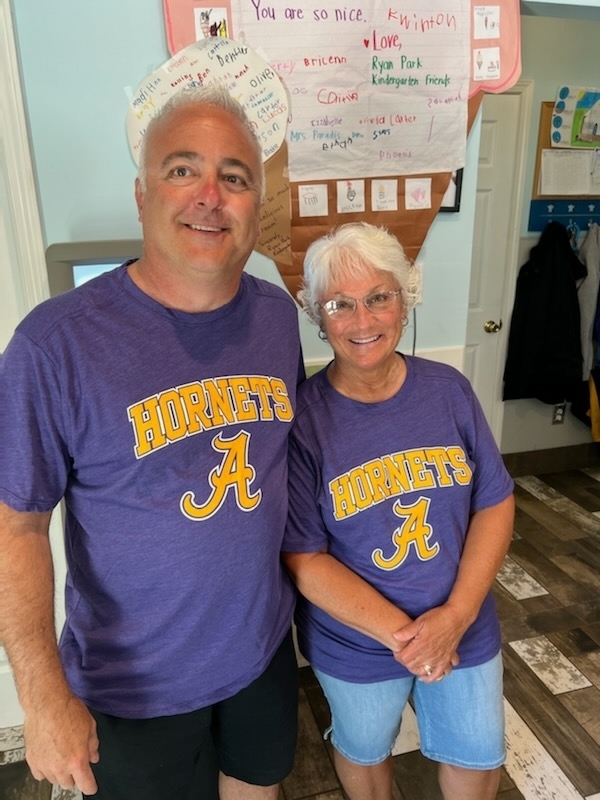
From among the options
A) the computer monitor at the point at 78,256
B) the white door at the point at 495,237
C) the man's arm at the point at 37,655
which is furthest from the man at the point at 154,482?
the white door at the point at 495,237

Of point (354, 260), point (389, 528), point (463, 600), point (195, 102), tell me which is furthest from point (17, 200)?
point (463, 600)

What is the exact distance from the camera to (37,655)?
908 millimetres

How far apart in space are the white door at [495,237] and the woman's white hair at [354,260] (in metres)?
2.19

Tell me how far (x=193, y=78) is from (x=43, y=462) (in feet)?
3.50

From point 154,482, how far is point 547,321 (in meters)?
2.93

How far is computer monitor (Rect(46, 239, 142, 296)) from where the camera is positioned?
1.43 meters

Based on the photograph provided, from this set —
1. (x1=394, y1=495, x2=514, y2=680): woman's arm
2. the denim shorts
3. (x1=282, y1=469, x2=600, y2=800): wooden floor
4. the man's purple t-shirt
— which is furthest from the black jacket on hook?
the man's purple t-shirt

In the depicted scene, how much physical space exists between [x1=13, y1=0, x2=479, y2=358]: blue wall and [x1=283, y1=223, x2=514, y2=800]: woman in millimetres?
617

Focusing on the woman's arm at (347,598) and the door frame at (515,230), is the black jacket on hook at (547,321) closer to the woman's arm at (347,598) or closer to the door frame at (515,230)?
the door frame at (515,230)

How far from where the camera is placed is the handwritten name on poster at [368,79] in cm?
152

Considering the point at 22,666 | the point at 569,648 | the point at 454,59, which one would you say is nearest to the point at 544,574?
the point at 569,648

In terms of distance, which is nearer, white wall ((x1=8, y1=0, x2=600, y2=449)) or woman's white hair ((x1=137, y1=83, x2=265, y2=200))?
woman's white hair ((x1=137, y1=83, x2=265, y2=200))

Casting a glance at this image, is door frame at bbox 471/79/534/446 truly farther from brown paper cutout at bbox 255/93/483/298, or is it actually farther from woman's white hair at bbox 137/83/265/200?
woman's white hair at bbox 137/83/265/200

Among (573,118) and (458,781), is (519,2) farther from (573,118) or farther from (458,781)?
(458,781)
